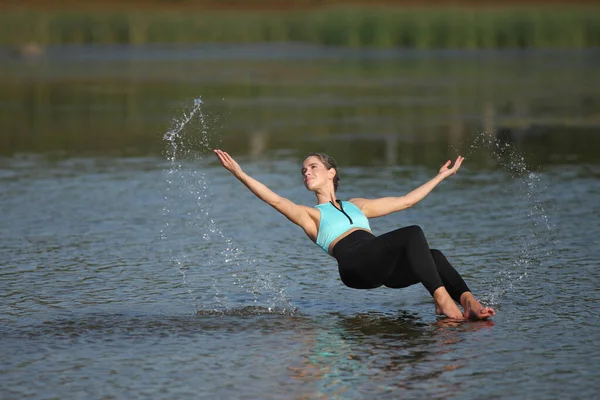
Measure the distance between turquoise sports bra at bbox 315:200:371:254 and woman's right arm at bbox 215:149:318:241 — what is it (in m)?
0.09

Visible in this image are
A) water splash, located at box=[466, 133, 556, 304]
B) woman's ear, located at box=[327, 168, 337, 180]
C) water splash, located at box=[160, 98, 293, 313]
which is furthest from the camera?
water splash, located at box=[466, 133, 556, 304]

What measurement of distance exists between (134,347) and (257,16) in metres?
64.4

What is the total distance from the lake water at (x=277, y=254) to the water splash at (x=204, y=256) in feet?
0.13

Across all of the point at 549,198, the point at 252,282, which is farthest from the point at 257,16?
the point at 252,282

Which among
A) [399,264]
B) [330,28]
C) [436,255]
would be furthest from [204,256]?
[330,28]

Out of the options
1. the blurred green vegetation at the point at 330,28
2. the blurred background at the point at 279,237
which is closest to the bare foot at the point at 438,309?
the blurred background at the point at 279,237

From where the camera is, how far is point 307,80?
38312mm

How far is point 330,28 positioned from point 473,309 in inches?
1890

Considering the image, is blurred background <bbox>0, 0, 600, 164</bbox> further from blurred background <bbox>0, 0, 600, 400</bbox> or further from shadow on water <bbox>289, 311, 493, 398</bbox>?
shadow on water <bbox>289, 311, 493, 398</bbox>

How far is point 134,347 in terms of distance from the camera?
897cm

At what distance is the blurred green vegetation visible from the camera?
50125 millimetres

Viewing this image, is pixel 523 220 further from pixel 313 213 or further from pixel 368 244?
pixel 368 244

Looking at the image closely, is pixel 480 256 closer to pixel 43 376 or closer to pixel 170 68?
pixel 43 376

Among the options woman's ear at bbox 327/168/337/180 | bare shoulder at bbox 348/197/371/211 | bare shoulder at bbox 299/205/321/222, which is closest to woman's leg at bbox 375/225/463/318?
bare shoulder at bbox 299/205/321/222
